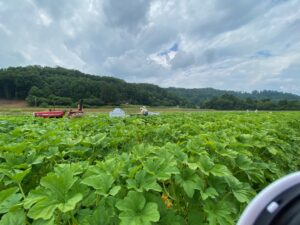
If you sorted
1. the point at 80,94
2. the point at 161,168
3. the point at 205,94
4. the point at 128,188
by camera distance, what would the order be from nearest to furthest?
the point at 128,188
the point at 161,168
the point at 80,94
the point at 205,94

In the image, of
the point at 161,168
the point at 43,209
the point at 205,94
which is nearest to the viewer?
the point at 43,209

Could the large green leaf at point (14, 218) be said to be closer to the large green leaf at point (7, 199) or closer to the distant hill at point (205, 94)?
the large green leaf at point (7, 199)

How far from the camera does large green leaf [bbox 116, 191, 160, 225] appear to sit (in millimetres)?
1274

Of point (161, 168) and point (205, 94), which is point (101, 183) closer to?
point (161, 168)

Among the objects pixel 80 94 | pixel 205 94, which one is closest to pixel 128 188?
pixel 80 94

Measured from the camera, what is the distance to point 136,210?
1.34m

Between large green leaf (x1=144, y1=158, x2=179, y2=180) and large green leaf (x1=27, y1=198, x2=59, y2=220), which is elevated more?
large green leaf (x1=144, y1=158, x2=179, y2=180)

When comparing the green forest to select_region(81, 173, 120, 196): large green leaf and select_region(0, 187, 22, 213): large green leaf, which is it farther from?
select_region(81, 173, 120, 196): large green leaf

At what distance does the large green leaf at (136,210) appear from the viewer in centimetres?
127

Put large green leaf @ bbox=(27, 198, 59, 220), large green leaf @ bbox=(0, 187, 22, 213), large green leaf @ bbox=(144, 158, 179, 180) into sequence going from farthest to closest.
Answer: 1. large green leaf @ bbox=(144, 158, 179, 180)
2. large green leaf @ bbox=(0, 187, 22, 213)
3. large green leaf @ bbox=(27, 198, 59, 220)

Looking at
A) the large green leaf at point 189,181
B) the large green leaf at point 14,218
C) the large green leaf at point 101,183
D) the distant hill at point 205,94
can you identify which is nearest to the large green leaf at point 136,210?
the large green leaf at point 101,183

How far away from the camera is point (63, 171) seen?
4.86ft

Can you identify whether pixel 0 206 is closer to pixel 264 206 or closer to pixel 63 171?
pixel 63 171

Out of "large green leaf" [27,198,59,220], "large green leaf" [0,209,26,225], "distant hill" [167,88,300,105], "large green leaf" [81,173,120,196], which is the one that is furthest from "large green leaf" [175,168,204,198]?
"distant hill" [167,88,300,105]
